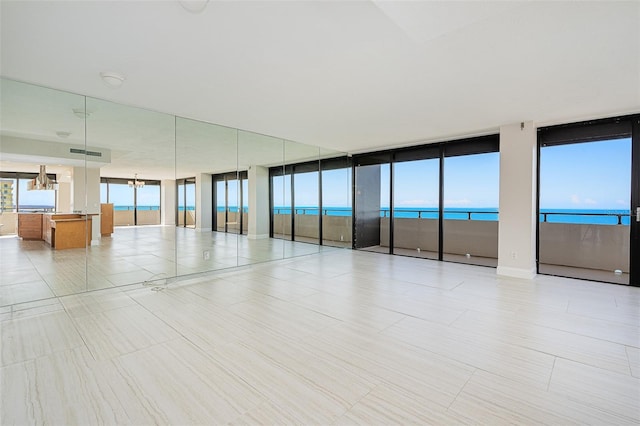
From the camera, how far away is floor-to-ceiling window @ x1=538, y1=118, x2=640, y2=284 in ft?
15.5

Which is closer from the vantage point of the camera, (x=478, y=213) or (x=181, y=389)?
(x=181, y=389)

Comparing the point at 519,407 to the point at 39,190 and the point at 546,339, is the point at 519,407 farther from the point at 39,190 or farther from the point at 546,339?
the point at 39,190

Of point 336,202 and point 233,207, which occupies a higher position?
point 336,202

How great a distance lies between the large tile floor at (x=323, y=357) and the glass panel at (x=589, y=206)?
1.33 meters

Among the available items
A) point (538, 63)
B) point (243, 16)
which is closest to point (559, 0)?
point (538, 63)

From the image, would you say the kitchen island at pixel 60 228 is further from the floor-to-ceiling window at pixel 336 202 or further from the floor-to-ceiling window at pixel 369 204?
the floor-to-ceiling window at pixel 369 204

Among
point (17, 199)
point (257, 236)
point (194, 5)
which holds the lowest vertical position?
point (257, 236)

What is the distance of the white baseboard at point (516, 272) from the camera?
5.01 meters

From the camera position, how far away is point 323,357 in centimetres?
238

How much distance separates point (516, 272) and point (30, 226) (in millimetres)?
7649

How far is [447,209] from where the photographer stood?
22.2 feet

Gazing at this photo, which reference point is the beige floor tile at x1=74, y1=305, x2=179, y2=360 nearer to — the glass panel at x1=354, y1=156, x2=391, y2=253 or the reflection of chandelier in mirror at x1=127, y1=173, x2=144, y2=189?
the reflection of chandelier in mirror at x1=127, y1=173, x2=144, y2=189

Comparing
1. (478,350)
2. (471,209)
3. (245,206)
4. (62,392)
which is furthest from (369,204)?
(62,392)

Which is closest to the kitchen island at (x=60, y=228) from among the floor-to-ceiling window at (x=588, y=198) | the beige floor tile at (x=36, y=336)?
the beige floor tile at (x=36, y=336)
